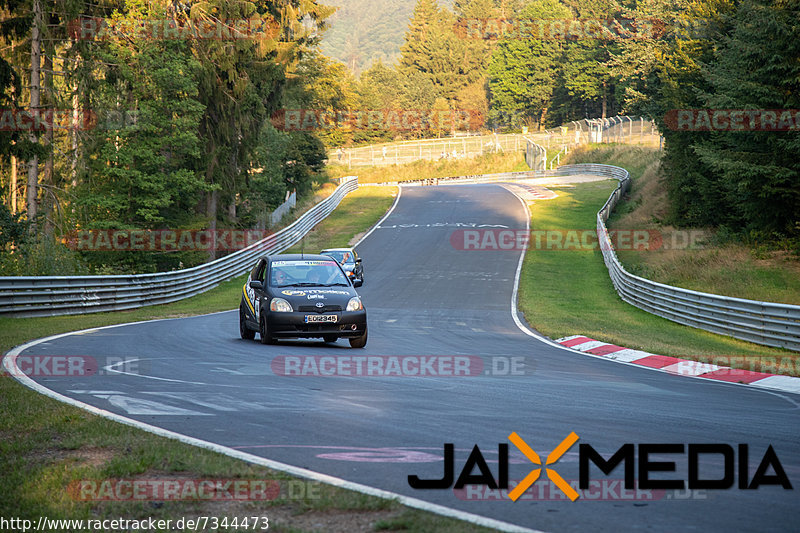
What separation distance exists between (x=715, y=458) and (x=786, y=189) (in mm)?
25002

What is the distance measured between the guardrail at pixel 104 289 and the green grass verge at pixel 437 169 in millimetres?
56654

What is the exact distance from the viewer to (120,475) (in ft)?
17.8

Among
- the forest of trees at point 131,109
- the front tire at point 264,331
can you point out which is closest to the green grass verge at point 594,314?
the front tire at point 264,331

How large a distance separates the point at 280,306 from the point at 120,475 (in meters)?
8.85

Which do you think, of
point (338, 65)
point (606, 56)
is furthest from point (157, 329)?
point (606, 56)

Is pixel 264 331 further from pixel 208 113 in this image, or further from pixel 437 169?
pixel 437 169

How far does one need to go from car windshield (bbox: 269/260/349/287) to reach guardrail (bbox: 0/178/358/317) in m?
7.80

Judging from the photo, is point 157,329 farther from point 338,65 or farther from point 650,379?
point 338,65

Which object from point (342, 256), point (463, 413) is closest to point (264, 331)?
point (463, 413)

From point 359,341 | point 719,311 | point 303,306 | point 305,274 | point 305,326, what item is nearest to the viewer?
point 305,326

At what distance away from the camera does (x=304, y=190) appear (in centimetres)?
6391

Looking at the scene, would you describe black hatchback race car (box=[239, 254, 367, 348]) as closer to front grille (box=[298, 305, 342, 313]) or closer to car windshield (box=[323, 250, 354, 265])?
front grille (box=[298, 305, 342, 313])

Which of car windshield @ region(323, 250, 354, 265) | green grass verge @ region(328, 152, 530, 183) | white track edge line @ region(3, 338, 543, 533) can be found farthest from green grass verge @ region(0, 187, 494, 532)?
green grass verge @ region(328, 152, 530, 183)

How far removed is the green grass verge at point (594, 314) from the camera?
1470cm
